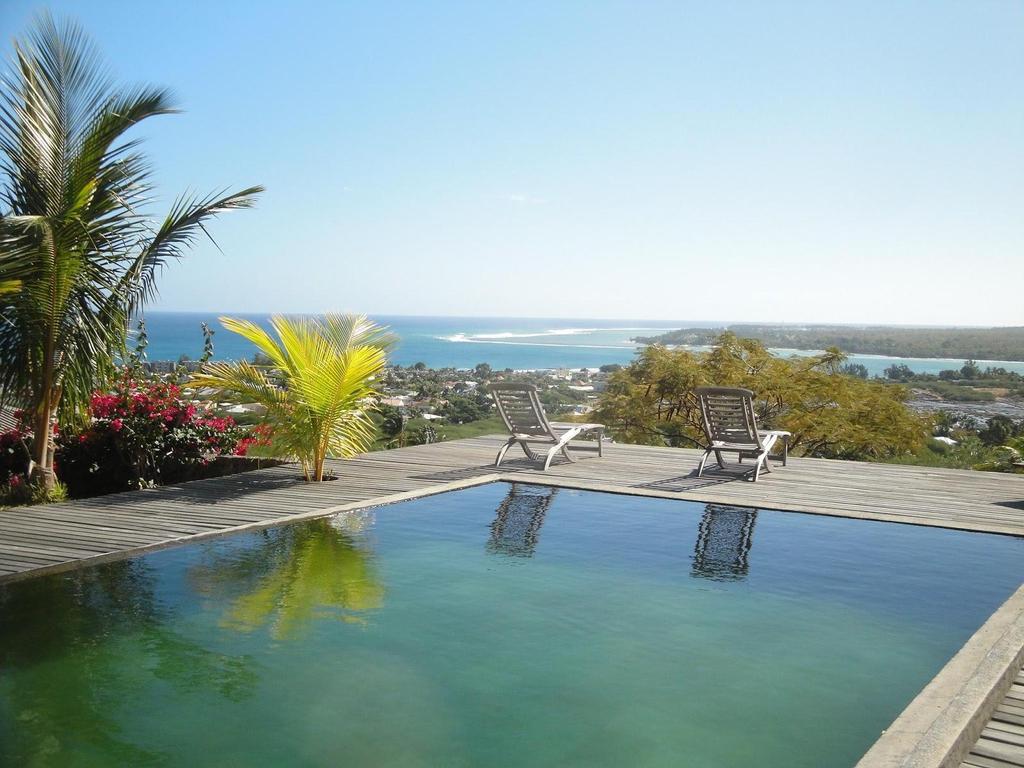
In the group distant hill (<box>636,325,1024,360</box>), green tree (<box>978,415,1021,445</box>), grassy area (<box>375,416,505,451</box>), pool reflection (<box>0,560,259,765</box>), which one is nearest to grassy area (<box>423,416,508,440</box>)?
grassy area (<box>375,416,505,451</box>)

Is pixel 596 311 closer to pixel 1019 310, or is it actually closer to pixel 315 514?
pixel 1019 310

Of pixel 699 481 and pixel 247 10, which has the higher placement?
pixel 247 10

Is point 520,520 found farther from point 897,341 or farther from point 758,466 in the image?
point 897,341

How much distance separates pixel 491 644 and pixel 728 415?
504 cm

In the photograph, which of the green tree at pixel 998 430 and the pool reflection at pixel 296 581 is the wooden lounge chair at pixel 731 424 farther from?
the green tree at pixel 998 430

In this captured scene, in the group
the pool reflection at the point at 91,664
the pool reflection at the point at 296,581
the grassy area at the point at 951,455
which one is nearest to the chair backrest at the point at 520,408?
the pool reflection at the point at 296,581

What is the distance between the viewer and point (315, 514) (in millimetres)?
6402

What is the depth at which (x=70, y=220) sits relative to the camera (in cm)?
672

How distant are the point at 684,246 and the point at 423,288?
14939mm

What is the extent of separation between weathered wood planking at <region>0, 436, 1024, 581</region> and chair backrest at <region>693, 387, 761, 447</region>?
400 millimetres

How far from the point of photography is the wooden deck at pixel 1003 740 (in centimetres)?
278

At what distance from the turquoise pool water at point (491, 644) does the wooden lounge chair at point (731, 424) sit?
2.08 metres

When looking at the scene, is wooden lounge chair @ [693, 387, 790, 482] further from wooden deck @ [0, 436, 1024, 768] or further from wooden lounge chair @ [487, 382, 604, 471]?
wooden lounge chair @ [487, 382, 604, 471]

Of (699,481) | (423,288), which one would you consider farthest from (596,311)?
(699,481)
